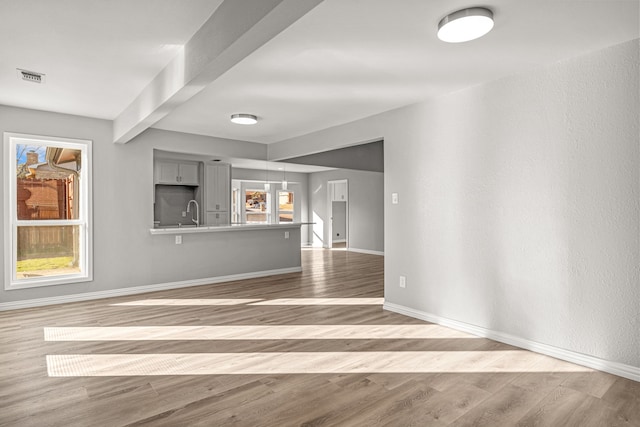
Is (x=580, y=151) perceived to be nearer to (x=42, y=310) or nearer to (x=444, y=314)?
(x=444, y=314)

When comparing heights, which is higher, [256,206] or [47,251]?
[256,206]

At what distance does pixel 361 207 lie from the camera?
1053cm

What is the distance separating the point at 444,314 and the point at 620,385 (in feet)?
4.95

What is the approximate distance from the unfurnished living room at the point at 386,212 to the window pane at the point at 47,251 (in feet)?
0.08

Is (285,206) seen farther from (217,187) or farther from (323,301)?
(323,301)

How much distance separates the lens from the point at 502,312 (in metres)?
3.33

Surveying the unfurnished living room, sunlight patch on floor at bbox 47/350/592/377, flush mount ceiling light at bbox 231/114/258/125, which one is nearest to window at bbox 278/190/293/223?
the unfurnished living room

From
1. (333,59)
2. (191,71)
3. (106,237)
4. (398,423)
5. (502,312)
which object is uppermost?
(333,59)

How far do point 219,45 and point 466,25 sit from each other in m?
1.44

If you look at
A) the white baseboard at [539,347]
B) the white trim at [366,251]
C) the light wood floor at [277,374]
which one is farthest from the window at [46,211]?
the white trim at [366,251]

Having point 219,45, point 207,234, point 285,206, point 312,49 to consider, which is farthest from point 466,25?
point 285,206

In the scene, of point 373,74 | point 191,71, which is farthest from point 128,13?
point 373,74

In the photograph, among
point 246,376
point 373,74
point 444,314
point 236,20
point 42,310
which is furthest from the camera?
point 42,310

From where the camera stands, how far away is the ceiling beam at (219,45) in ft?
5.62
